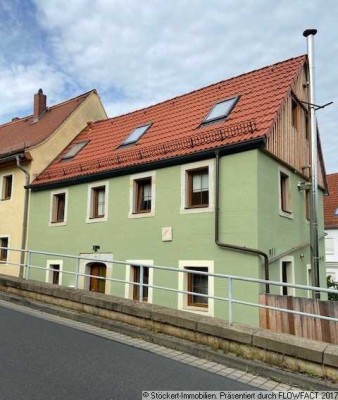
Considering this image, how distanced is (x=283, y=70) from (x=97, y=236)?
8514 millimetres

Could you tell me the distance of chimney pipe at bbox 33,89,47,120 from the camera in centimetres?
2227

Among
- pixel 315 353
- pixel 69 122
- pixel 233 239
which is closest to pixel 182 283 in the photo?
pixel 233 239

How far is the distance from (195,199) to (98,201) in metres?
4.39

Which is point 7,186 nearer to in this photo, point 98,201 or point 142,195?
point 98,201

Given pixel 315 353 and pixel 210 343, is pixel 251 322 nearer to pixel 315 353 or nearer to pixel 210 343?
pixel 210 343

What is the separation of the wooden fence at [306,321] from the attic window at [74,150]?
36.8ft

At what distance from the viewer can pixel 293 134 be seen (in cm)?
1393

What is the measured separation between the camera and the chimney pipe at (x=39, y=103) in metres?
22.3

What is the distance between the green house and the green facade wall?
3 centimetres

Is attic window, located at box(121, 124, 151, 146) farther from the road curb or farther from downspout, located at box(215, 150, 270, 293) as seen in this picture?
the road curb

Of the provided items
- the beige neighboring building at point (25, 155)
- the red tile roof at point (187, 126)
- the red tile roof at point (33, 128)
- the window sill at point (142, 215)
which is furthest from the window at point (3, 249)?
the window sill at point (142, 215)

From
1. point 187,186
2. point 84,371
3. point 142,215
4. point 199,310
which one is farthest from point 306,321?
point 142,215

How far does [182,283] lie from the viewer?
1213 centimetres

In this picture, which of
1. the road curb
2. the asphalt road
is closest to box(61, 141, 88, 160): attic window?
the road curb
